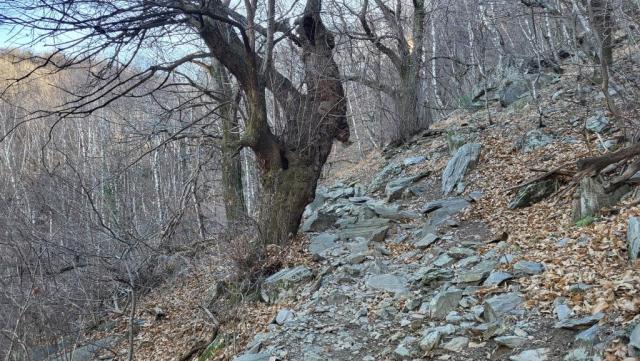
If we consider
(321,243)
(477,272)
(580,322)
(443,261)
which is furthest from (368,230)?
(580,322)

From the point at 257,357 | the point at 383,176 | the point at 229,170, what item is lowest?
the point at 257,357

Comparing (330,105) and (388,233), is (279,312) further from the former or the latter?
(330,105)

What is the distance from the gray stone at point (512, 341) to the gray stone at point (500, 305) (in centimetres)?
38

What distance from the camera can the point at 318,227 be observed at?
8680 mm

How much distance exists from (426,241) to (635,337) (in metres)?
3.63

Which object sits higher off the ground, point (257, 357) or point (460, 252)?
point (460, 252)

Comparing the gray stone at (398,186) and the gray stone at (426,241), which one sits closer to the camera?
the gray stone at (426,241)

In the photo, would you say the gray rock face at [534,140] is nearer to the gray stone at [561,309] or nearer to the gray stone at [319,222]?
the gray stone at [319,222]

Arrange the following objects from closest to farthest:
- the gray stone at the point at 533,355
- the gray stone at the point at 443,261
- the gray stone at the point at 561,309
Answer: the gray stone at the point at 533,355 → the gray stone at the point at 561,309 → the gray stone at the point at 443,261

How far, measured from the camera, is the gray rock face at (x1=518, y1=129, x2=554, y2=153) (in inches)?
347

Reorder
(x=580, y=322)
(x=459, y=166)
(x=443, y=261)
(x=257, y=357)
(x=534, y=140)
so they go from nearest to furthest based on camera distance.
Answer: (x=580, y=322)
(x=257, y=357)
(x=443, y=261)
(x=534, y=140)
(x=459, y=166)

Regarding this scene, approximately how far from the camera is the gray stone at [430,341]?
4.33 metres

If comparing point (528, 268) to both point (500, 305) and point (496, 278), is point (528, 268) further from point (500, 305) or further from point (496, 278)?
point (500, 305)

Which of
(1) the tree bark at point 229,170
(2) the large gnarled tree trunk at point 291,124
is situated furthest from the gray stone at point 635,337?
(1) the tree bark at point 229,170
